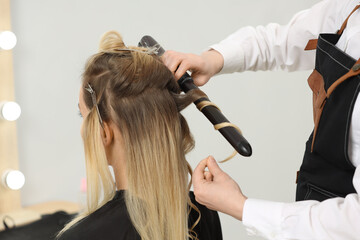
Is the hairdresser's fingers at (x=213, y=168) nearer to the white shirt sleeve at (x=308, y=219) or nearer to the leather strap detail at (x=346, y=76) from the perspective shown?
the white shirt sleeve at (x=308, y=219)

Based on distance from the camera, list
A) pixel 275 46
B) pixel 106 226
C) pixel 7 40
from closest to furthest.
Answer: pixel 106 226
pixel 275 46
pixel 7 40

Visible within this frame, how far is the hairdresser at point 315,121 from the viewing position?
2.81ft

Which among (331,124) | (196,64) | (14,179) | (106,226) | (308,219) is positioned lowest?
(14,179)

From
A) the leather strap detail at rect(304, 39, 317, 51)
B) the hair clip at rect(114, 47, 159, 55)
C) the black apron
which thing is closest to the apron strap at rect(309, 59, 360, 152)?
the black apron

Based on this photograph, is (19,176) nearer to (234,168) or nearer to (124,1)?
(124,1)

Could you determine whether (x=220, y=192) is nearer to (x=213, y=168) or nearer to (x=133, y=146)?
(x=213, y=168)

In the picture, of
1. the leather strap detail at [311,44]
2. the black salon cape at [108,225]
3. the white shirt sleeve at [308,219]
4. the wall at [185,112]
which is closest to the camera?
the white shirt sleeve at [308,219]

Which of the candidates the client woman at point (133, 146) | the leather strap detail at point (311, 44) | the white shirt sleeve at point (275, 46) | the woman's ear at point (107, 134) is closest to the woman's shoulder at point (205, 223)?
the client woman at point (133, 146)

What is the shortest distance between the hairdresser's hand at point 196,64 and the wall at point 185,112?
0.94 meters

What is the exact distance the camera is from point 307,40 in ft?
4.38

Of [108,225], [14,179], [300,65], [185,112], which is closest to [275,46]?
[300,65]

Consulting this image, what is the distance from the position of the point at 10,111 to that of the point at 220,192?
4.24 ft

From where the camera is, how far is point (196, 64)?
1.24 m

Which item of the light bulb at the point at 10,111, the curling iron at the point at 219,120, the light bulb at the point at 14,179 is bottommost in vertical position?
the light bulb at the point at 14,179
